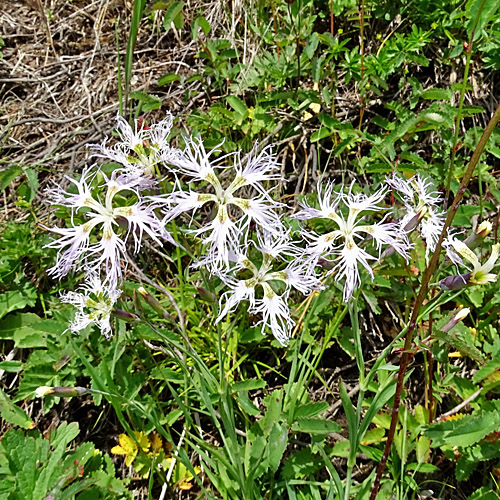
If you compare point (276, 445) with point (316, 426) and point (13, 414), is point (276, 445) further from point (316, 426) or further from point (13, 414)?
point (13, 414)

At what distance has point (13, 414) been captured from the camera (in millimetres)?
1710

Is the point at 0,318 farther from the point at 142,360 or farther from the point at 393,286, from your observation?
the point at 393,286

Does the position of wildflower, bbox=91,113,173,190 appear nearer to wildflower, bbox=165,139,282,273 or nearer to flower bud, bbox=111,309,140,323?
wildflower, bbox=165,139,282,273

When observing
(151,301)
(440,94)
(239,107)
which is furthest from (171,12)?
(151,301)

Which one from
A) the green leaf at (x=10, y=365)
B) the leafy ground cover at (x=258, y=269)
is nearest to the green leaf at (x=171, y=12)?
the leafy ground cover at (x=258, y=269)

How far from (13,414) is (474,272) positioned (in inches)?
60.9

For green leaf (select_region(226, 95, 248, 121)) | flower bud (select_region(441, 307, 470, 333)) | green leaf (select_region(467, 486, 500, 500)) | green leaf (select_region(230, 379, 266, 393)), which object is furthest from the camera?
green leaf (select_region(226, 95, 248, 121))

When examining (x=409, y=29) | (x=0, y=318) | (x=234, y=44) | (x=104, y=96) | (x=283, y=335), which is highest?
(x=409, y=29)

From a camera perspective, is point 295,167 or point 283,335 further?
point 295,167

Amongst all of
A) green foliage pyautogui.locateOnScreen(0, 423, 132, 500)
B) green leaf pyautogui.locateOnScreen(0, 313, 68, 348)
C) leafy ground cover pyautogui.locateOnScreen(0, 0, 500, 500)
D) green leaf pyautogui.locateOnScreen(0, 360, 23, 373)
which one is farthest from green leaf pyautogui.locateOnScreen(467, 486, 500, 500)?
green leaf pyautogui.locateOnScreen(0, 360, 23, 373)

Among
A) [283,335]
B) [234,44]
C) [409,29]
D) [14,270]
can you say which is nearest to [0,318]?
[14,270]

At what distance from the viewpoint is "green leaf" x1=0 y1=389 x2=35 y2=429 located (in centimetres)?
169

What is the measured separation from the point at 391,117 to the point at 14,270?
1.77 meters

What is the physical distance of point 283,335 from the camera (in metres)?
1.31
